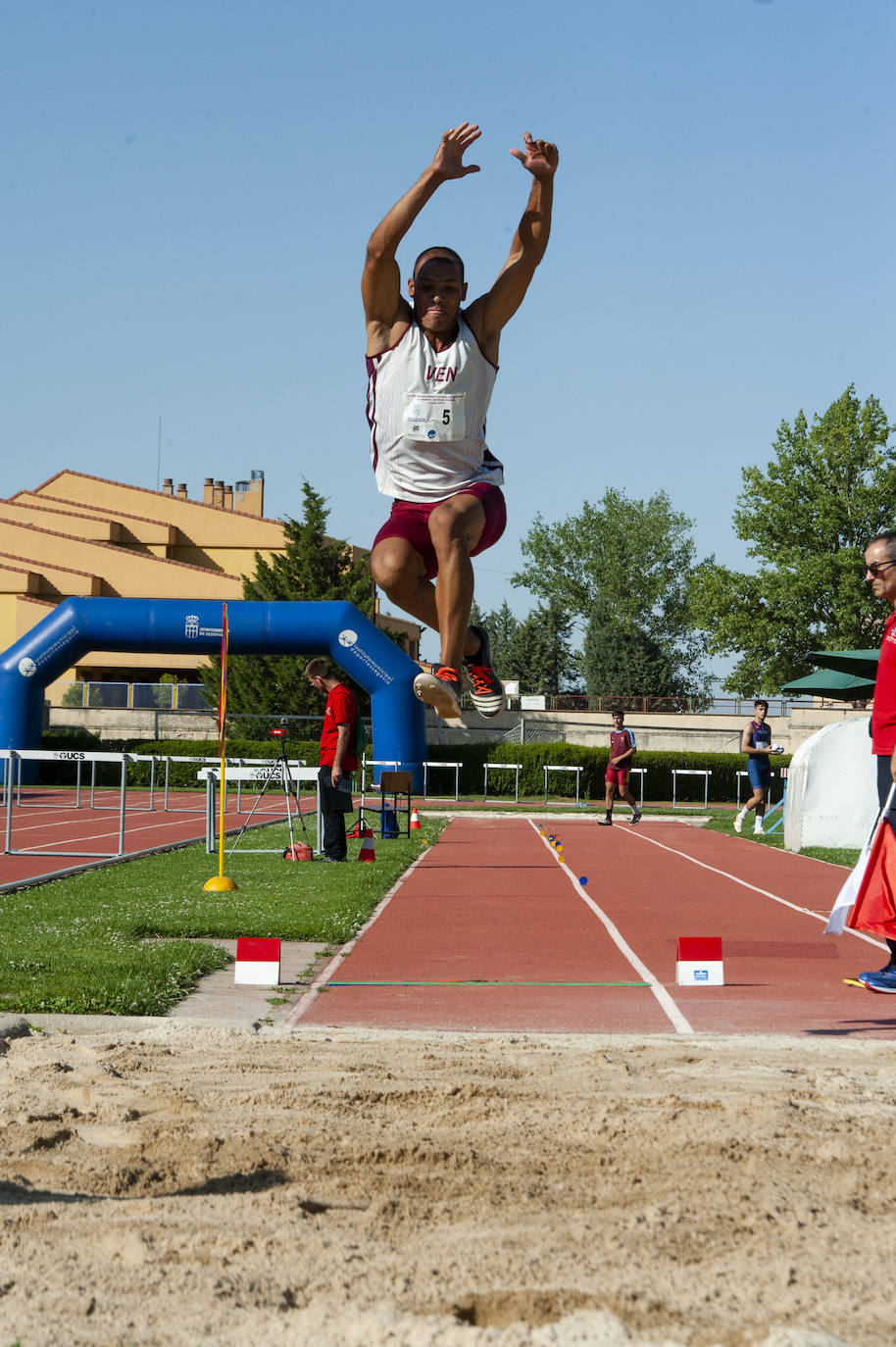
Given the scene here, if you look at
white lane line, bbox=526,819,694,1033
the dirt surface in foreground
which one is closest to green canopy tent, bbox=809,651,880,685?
white lane line, bbox=526,819,694,1033

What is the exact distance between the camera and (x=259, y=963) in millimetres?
6562

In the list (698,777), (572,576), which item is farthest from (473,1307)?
(572,576)

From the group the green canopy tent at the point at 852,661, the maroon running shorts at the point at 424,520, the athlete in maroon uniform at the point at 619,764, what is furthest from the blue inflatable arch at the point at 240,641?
the maroon running shorts at the point at 424,520

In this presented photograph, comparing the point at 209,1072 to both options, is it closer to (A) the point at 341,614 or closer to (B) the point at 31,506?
(A) the point at 341,614

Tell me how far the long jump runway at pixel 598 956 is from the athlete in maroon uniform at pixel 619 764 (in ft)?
24.5

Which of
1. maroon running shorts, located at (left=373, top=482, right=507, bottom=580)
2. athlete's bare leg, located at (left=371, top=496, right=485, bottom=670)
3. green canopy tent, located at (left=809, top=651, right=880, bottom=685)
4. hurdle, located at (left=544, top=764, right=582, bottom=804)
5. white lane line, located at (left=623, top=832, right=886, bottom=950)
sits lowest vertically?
white lane line, located at (left=623, top=832, right=886, bottom=950)

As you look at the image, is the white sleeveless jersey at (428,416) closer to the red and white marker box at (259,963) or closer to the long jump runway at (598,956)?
the long jump runway at (598,956)

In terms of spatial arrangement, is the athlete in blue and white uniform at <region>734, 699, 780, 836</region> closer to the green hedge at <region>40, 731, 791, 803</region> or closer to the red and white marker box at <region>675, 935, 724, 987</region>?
the red and white marker box at <region>675, 935, 724, 987</region>

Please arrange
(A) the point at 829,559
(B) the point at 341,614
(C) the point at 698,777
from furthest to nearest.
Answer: (A) the point at 829,559 → (C) the point at 698,777 → (B) the point at 341,614

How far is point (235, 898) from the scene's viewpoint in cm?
971

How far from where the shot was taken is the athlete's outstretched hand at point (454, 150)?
4.46m

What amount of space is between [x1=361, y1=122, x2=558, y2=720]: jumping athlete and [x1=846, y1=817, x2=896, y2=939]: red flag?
7.49 feet

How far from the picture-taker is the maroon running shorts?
4.82 meters

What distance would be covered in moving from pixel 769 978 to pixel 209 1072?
11.7 feet
